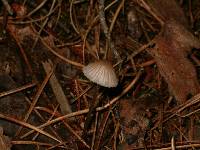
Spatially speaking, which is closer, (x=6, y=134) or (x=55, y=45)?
(x=6, y=134)

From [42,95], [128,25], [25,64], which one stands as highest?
[128,25]

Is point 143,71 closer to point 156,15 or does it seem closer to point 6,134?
point 156,15

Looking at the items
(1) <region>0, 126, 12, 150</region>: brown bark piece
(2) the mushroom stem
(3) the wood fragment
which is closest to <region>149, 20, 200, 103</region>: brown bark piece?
(2) the mushroom stem

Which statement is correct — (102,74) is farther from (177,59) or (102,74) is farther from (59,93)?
(177,59)

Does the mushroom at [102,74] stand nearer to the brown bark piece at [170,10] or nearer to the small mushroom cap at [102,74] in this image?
the small mushroom cap at [102,74]

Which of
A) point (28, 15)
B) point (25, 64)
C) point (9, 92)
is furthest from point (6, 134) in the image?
point (28, 15)

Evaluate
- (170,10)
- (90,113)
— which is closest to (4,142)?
(90,113)

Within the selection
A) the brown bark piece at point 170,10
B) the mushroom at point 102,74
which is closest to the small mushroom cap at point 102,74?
the mushroom at point 102,74

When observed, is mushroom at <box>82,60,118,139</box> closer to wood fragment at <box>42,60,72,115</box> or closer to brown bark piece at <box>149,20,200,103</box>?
wood fragment at <box>42,60,72,115</box>
